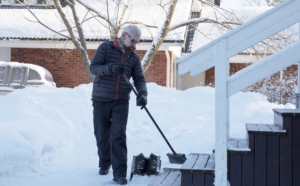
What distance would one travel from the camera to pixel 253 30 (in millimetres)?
4082

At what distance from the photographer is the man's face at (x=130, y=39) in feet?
17.6

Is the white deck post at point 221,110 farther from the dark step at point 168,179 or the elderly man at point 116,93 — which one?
the elderly man at point 116,93

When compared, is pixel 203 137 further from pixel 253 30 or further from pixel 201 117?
pixel 253 30

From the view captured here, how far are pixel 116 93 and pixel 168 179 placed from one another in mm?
1140

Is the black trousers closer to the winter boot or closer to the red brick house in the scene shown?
the winter boot

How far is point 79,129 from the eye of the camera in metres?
8.73

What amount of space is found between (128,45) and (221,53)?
1597mm

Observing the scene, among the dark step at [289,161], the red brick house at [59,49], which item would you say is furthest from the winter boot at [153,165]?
the red brick house at [59,49]

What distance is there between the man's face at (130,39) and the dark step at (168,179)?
4.47 feet

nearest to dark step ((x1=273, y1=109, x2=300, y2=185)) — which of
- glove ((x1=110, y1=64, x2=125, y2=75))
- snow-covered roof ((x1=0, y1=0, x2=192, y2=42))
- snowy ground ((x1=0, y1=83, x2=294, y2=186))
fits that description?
snowy ground ((x1=0, y1=83, x2=294, y2=186))

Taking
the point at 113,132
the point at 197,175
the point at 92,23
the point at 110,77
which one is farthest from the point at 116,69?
the point at 92,23

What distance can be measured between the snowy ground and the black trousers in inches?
8.5

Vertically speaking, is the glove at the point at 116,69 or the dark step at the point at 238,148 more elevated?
the glove at the point at 116,69

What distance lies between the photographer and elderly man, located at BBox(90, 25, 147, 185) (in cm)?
546
